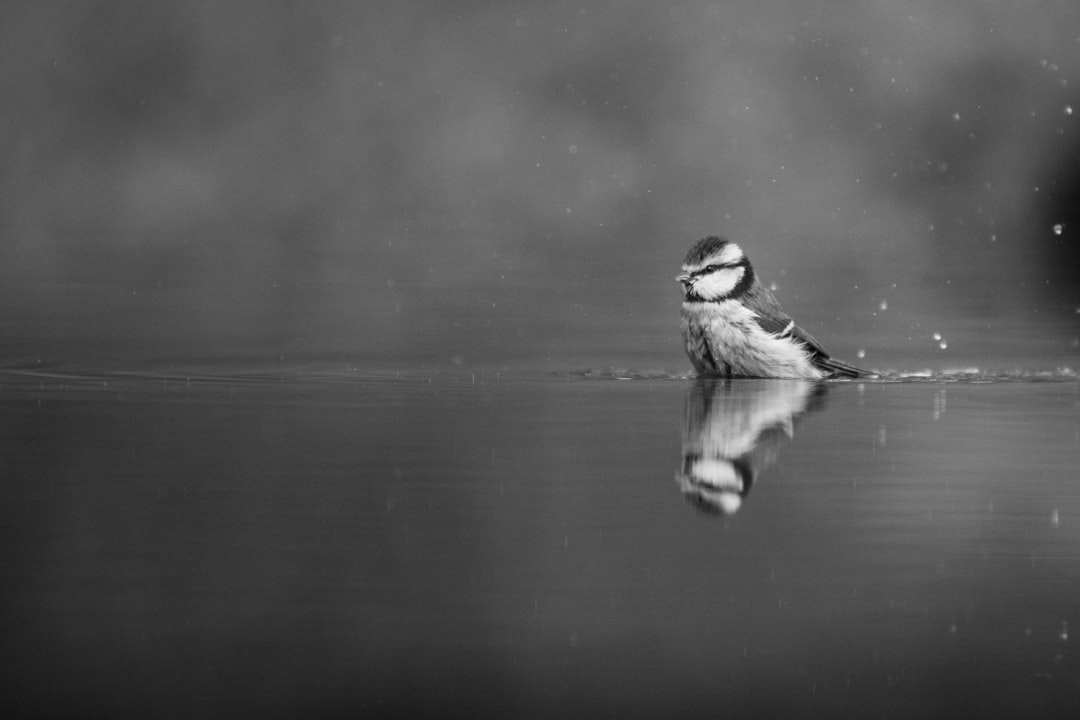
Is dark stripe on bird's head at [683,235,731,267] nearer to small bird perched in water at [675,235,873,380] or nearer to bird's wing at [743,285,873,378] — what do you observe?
small bird perched in water at [675,235,873,380]

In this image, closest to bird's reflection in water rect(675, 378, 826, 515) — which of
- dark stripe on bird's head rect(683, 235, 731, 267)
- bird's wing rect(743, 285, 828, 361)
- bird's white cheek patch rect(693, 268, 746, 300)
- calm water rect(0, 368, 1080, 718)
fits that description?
calm water rect(0, 368, 1080, 718)

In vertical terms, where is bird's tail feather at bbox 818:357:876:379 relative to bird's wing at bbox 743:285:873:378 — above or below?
below

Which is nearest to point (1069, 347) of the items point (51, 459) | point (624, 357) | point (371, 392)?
point (624, 357)

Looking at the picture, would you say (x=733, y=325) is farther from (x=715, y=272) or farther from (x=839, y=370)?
(x=839, y=370)

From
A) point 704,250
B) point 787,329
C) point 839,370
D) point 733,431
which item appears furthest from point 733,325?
point 733,431

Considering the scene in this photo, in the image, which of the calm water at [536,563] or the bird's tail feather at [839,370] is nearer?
the calm water at [536,563]

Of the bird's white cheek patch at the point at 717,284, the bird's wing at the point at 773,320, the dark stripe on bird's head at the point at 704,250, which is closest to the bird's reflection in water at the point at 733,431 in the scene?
the bird's wing at the point at 773,320

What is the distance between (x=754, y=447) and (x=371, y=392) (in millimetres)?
2756

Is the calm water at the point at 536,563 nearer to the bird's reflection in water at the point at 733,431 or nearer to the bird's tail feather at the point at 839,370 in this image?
the bird's reflection in water at the point at 733,431

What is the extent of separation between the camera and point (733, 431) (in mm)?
8094

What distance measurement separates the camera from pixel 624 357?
1191 cm

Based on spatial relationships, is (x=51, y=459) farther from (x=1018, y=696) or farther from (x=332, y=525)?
(x=1018, y=696)

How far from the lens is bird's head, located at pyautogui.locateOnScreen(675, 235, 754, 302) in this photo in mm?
10742

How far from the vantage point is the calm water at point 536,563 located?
13.9ft
